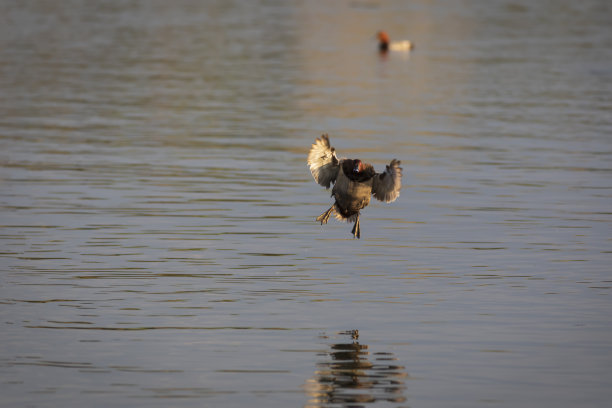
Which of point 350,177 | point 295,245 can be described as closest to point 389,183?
point 350,177

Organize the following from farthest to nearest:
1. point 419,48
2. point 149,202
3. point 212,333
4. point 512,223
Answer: point 419,48, point 149,202, point 512,223, point 212,333

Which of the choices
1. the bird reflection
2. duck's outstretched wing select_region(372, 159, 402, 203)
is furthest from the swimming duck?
the bird reflection

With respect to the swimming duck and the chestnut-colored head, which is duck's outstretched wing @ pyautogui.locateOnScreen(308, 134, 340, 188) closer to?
the chestnut-colored head

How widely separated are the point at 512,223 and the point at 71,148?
1007cm

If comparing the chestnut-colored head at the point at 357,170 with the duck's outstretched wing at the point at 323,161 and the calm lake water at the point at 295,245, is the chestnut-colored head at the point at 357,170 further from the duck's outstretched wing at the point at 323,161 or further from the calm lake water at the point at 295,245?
the calm lake water at the point at 295,245

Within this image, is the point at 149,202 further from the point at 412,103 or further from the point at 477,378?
the point at 412,103

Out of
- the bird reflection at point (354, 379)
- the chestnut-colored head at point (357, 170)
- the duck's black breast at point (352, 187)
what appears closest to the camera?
the bird reflection at point (354, 379)

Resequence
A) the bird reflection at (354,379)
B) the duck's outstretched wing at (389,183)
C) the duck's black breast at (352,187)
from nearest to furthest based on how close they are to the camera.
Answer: the bird reflection at (354,379) < the duck's outstretched wing at (389,183) < the duck's black breast at (352,187)

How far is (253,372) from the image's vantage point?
1077cm

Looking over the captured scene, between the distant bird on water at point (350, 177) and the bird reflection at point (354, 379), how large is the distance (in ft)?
9.57

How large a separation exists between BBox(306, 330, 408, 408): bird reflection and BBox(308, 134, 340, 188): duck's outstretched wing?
3.29 metres

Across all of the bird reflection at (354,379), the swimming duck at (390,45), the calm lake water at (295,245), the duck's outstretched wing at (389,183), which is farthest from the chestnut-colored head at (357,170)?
the swimming duck at (390,45)

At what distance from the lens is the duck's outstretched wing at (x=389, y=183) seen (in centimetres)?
1377

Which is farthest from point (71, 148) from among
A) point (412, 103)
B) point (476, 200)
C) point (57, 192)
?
point (412, 103)
